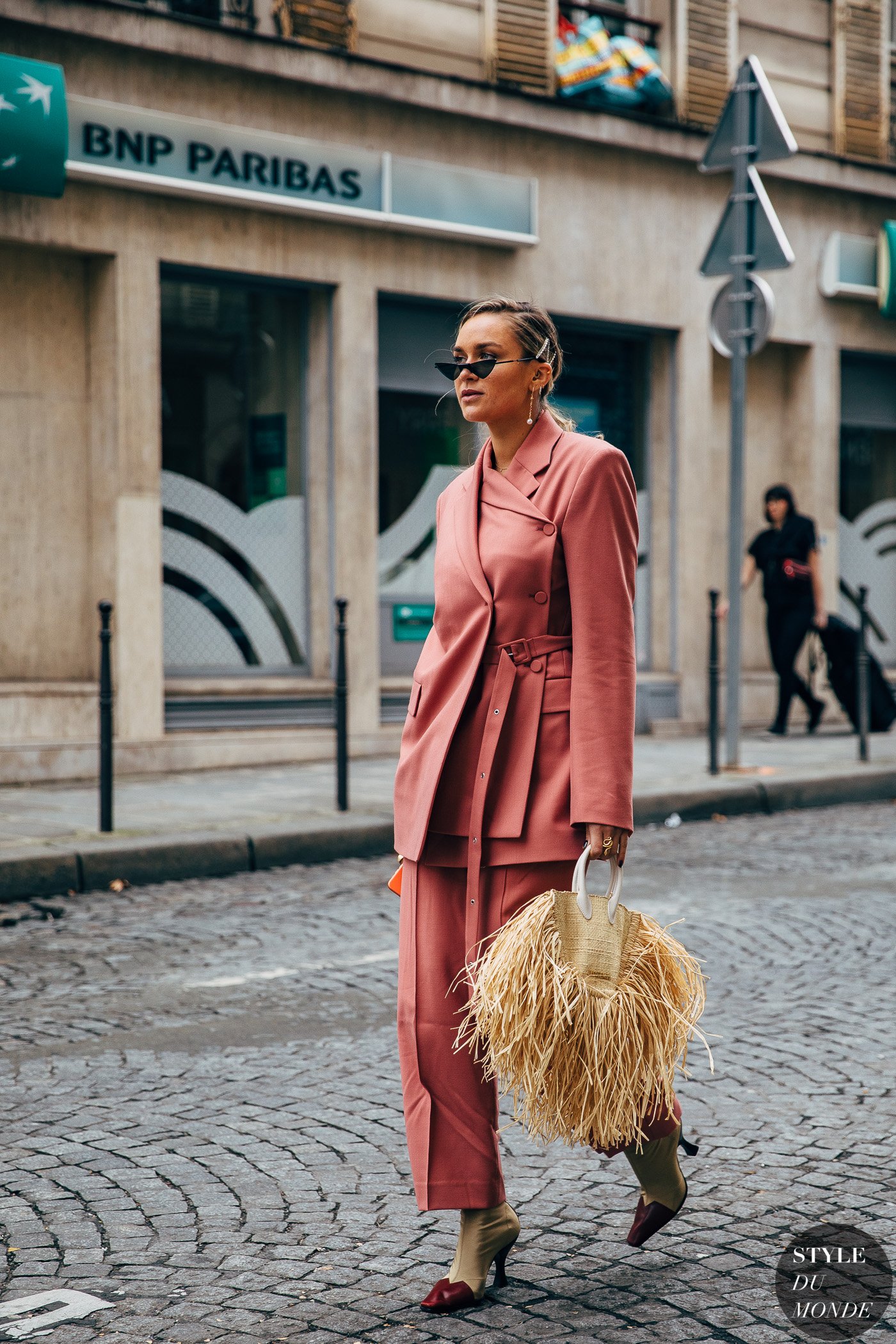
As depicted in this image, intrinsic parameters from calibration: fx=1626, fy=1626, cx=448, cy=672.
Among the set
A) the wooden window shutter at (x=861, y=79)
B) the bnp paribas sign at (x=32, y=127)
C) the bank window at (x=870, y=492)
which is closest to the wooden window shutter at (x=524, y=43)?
the wooden window shutter at (x=861, y=79)

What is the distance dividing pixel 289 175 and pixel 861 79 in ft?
23.5

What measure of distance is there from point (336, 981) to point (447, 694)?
111 inches

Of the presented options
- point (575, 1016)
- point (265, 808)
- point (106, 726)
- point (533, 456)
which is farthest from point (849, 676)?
point (575, 1016)

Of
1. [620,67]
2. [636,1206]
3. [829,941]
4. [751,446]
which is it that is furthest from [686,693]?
[636,1206]

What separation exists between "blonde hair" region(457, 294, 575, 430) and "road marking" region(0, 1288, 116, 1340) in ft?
6.26

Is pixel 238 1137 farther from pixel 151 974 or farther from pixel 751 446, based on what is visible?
pixel 751 446

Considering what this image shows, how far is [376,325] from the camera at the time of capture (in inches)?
500

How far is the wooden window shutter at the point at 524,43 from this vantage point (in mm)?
13148

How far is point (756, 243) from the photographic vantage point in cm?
1069

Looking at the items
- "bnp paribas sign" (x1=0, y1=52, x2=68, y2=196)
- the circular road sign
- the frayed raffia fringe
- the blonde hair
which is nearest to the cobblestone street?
the frayed raffia fringe

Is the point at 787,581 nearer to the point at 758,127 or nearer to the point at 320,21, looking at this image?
the point at 758,127

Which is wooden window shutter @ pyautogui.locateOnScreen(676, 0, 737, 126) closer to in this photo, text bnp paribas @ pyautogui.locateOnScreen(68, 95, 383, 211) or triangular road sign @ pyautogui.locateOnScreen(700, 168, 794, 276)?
text bnp paribas @ pyautogui.locateOnScreen(68, 95, 383, 211)

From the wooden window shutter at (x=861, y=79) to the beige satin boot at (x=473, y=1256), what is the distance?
14.6m

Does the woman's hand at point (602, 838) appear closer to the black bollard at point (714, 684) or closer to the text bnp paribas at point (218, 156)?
the black bollard at point (714, 684)
